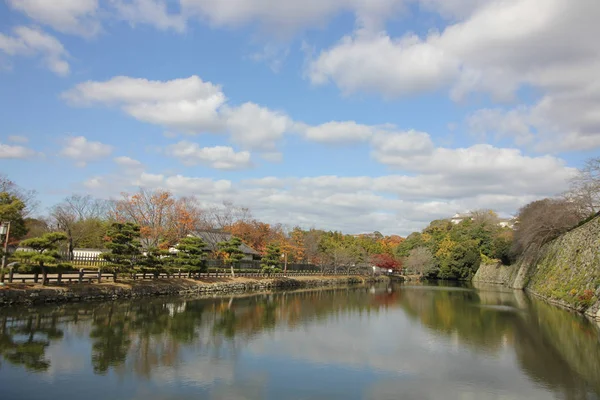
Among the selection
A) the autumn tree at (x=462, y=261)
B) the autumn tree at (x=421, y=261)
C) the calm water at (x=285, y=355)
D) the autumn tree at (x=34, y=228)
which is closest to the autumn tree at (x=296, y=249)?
the autumn tree at (x=421, y=261)

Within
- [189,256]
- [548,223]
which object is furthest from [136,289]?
[548,223]

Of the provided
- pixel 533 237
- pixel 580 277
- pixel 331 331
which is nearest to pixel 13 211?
pixel 331 331

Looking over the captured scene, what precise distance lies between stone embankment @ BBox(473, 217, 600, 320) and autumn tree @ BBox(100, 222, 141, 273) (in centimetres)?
2300

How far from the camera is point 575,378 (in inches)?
376

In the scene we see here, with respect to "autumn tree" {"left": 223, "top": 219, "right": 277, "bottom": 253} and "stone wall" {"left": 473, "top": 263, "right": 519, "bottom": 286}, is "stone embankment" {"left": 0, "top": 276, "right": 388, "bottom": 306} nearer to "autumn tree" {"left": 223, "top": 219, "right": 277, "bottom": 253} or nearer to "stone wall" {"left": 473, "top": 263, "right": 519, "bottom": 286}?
"autumn tree" {"left": 223, "top": 219, "right": 277, "bottom": 253}

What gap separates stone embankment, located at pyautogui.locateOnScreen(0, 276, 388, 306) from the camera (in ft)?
57.4

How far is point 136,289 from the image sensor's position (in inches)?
927

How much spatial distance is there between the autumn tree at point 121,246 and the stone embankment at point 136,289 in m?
1.13

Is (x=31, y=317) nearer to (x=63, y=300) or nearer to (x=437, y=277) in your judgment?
(x=63, y=300)

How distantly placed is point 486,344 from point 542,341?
209 cm

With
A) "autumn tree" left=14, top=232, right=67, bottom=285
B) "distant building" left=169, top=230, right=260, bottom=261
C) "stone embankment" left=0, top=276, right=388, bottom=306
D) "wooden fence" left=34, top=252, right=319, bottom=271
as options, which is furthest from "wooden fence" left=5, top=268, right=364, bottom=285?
"distant building" left=169, top=230, right=260, bottom=261

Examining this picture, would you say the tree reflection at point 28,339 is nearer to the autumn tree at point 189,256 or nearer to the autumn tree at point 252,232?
the autumn tree at point 189,256

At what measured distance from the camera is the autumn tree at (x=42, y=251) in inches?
687

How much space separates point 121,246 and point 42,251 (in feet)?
16.1
